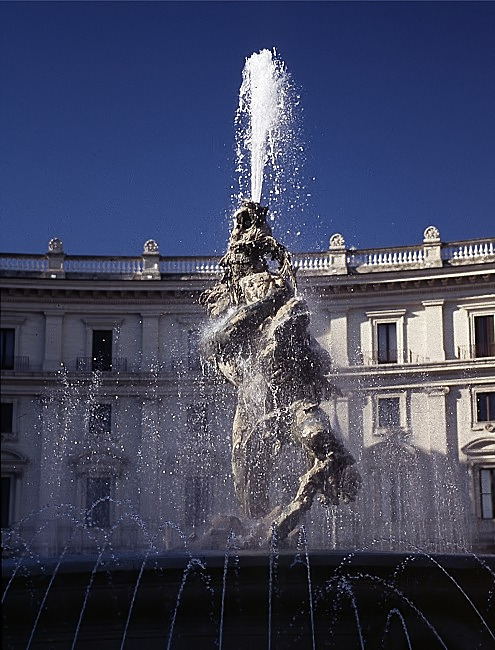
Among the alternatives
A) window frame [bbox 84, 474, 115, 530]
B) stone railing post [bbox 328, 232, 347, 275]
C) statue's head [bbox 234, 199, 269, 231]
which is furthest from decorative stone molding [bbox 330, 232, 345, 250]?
statue's head [bbox 234, 199, 269, 231]

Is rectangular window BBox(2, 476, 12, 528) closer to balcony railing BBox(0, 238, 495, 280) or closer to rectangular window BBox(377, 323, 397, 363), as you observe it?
balcony railing BBox(0, 238, 495, 280)

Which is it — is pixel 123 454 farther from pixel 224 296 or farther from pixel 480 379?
pixel 224 296

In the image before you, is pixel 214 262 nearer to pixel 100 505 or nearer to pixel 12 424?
pixel 12 424

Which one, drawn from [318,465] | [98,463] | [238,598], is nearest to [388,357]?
[98,463]

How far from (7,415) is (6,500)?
331 cm

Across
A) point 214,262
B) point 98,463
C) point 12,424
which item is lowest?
point 98,463

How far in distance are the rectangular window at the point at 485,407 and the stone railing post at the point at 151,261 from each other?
1354cm

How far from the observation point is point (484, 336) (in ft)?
130

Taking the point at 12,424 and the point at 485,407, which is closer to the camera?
the point at 485,407

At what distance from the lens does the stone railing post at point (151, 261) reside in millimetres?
42125

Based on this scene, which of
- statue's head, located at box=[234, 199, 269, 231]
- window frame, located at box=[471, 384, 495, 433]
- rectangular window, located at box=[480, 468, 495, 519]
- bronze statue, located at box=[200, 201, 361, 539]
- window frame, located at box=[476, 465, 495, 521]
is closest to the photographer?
bronze statue, located at box=[200, 201, 361, 539]

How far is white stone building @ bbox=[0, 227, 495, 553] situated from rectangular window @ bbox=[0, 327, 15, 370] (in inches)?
2.2

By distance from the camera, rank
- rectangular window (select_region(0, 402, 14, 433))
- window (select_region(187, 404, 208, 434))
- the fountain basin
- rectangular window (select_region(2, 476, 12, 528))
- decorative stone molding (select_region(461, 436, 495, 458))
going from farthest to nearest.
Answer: rectangular window (select_region(0, 402, 14, 433)), rectangular window (select_region(2, 476, 12, 528)), window (select_region(187, 404, 208, 434)), decorative stone molding (select_region(461, 436, 495, 458)), the fountain basin

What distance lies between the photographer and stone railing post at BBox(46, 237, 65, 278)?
4203cm
